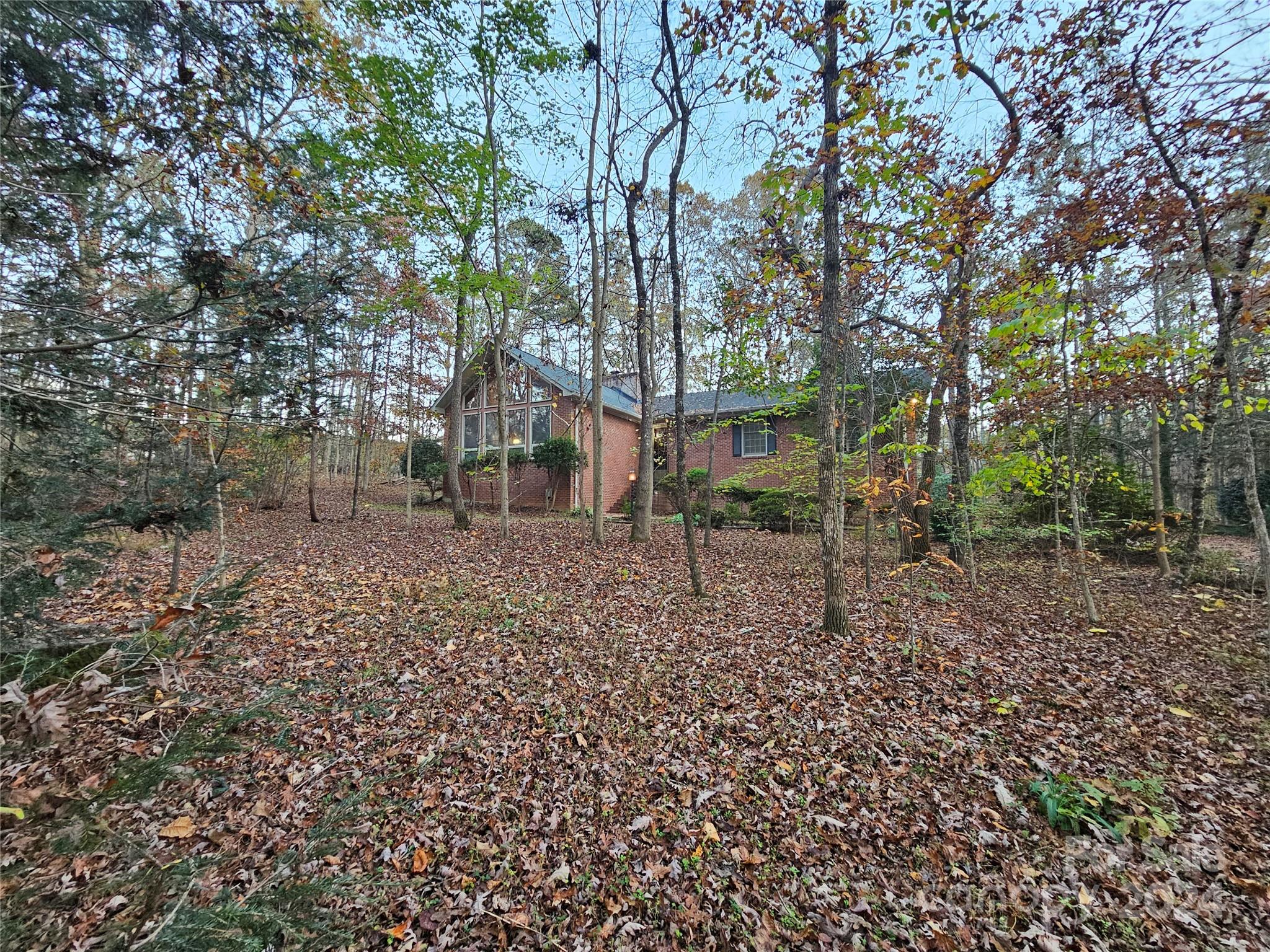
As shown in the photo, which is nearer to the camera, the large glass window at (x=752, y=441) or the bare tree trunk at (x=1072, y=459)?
the bare tree trunk at (x=1072, y=459)

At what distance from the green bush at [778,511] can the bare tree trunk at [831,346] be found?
6.05 meters

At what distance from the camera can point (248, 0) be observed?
11.1ft

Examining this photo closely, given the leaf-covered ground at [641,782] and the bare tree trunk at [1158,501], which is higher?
the bare tree trunk at [1158,501]

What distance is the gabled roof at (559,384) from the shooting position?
617 inches

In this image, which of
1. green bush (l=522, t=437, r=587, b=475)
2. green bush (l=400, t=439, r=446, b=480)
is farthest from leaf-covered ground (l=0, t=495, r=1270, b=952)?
green bush (l=400, t=439, r=446, b=480)

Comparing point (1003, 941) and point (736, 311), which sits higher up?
point (736, 311)

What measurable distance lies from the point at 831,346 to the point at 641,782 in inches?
173

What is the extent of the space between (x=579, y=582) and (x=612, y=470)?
393 inches

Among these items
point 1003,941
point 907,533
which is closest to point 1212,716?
point 1003,941

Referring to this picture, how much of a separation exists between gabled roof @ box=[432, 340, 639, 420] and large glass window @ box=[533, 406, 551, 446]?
1009mm

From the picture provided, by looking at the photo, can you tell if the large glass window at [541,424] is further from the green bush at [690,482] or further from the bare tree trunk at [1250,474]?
the bare tree trunk at [1250,474]

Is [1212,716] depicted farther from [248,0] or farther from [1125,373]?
[248,0]

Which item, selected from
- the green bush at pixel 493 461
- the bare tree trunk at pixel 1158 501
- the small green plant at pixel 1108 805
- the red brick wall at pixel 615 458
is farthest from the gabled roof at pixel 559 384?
the small green plant at pixel 1108 805

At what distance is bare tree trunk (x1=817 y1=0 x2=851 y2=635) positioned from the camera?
4.84 meters
